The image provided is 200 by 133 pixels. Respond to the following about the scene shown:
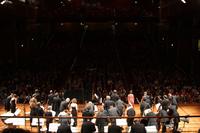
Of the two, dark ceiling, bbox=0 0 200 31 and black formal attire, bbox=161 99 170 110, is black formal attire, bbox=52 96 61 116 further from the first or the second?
dark ceiling, bbox=0 0 200 31

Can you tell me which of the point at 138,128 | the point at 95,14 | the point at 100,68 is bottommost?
the point at 138,128

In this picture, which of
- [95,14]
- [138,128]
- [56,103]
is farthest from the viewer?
[95,14]

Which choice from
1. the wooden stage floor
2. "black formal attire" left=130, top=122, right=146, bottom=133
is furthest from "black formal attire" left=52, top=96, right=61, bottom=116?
"black formal attire" left=130, top=122, right=146, bottom=133

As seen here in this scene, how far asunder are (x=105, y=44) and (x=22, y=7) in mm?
14498

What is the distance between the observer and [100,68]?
33312mm

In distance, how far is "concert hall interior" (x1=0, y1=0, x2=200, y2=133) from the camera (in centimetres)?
1666

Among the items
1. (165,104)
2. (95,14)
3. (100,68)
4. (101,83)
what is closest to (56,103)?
(165,104)

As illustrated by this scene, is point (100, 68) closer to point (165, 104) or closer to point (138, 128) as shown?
point (165, 104)

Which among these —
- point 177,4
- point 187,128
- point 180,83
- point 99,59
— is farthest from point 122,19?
point 187,128

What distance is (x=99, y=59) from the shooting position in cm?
3925

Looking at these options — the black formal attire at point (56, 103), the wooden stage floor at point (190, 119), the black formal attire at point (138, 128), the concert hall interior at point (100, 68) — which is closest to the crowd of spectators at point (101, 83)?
the concert hall interior at point (100, 68)

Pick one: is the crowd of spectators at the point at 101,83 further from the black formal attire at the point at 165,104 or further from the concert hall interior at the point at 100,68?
the black formal attire at the point at 165,104

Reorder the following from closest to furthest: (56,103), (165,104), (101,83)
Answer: (165,104), (56,103), (101,83)

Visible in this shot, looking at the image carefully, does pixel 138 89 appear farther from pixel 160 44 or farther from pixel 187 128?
pixel 160 44
